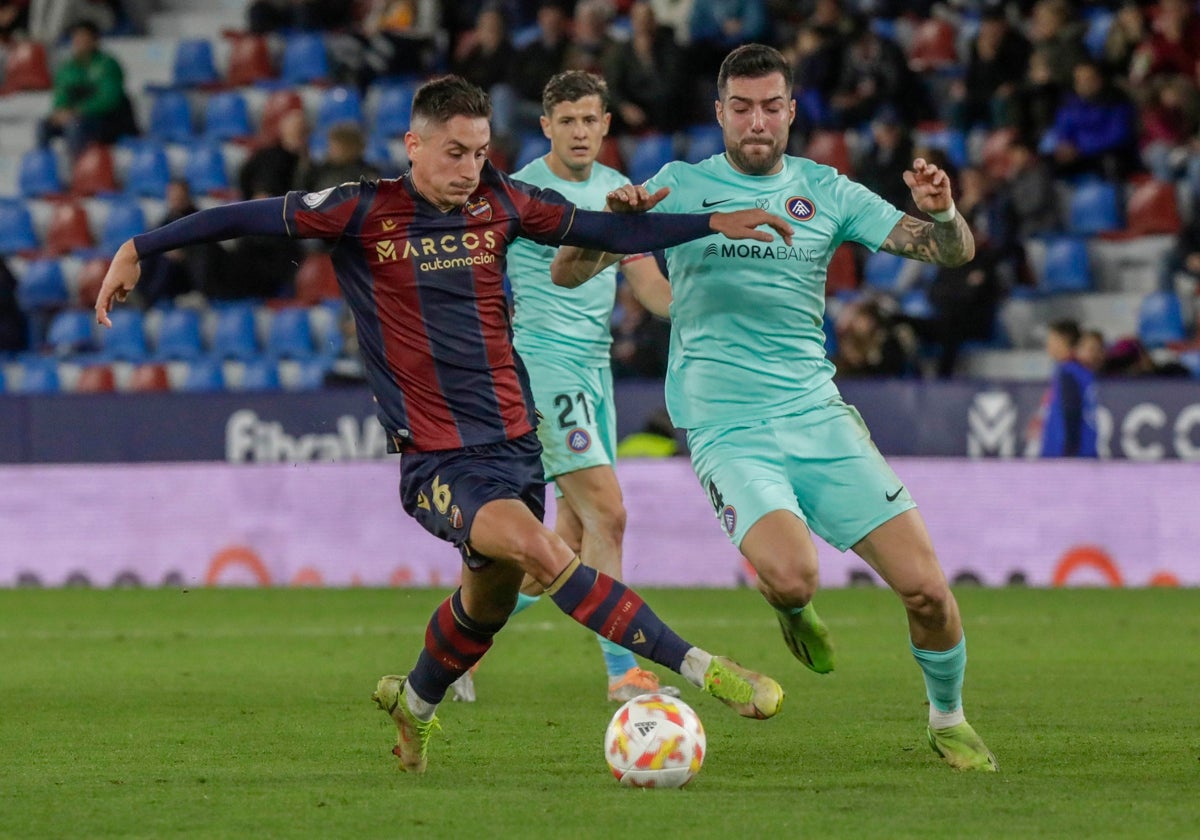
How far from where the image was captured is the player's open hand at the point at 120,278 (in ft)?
20.7

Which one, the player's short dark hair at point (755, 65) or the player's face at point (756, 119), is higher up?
the player's short dark hair at point (755, 65)

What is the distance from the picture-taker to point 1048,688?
9047 millimetres

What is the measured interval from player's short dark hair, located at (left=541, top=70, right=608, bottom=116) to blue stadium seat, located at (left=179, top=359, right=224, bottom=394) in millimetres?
10379

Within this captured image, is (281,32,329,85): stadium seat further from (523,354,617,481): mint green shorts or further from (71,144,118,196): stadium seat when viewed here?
(523,354,617,481): mint green shorts

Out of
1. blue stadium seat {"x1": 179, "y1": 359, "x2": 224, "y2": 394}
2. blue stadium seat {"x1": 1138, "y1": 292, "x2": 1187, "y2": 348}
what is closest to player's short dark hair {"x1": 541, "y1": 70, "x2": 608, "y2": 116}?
blue stadium seat {"x1": 1138, "y1": 292, "x2": 1187, "y2": 348}

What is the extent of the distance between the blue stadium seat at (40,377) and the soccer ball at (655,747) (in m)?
14.3

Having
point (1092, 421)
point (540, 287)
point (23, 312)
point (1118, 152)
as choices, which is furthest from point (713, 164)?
point (23, 312)

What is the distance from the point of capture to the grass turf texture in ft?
18.4

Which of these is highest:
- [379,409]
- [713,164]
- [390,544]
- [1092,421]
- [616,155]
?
[713,164]

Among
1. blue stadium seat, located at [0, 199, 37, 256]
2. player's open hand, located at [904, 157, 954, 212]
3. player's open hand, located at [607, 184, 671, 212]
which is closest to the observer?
player's open hand, located at [904, 157, 954, 212]

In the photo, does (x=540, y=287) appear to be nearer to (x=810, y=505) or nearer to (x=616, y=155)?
(x=810, y=505)

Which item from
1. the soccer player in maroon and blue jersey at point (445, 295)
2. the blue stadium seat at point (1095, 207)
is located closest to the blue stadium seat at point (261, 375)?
the blue stadium seat at point (1095, 207)

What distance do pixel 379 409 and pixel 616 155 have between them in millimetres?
11724

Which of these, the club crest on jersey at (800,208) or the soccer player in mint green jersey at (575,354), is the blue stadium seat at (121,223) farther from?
the club crest on jersey at (800,208)
